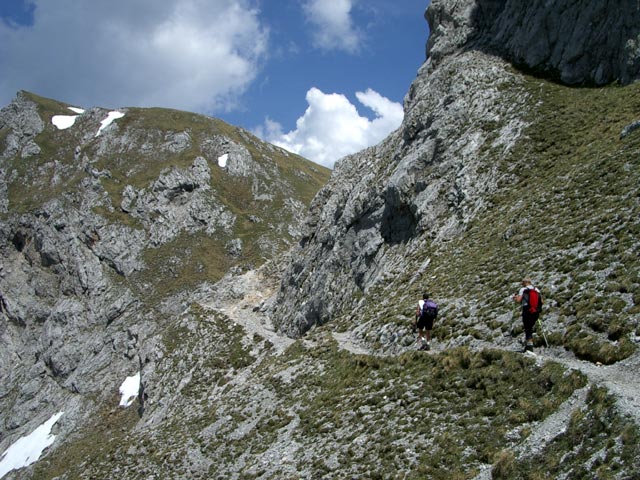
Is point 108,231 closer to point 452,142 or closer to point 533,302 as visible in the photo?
point 452,142

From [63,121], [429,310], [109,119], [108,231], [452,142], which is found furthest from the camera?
[63,121]

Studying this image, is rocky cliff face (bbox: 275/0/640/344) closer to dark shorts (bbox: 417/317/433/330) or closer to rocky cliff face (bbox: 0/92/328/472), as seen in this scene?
dark shorts (bbox: 417/317/433/330)

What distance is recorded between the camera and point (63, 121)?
443ft

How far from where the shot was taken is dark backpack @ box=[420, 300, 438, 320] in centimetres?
2081

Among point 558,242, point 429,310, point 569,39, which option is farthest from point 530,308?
point 569,39

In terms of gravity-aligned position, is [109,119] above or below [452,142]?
above

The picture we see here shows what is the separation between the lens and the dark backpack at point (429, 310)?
20812 mm

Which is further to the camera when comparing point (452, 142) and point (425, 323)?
point (452, 142)

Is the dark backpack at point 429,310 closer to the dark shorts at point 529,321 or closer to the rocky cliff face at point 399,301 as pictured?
the rocky cliff face at point 399,301

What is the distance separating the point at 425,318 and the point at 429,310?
23.7 inches

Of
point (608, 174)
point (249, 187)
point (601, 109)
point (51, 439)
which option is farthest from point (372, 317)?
point (249, 187)

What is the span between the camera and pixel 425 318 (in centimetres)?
2136

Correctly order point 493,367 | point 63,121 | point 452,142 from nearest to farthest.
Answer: point 493,367, point 452,142, point 63,121

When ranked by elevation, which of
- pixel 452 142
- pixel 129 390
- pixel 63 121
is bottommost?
pixel 129 390
